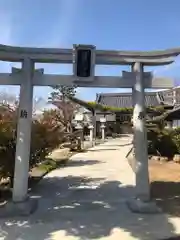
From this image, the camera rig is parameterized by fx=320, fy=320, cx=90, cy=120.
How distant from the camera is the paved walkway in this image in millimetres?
6008

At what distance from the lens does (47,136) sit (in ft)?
37.5

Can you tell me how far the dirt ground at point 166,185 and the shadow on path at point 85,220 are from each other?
0.75 m

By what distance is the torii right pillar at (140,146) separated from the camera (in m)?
7.71

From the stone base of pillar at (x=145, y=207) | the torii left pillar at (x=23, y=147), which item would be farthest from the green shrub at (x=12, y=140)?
the stone base of pillar at (x=145, y=207)

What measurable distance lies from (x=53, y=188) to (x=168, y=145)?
9.98 m

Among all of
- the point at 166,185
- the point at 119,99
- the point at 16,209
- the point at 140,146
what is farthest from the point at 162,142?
the point at 119,99

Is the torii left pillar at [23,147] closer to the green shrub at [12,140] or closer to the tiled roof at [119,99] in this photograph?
the green shrub at [12,140]

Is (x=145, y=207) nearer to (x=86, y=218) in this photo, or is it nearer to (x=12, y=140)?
(x=86, y=218)

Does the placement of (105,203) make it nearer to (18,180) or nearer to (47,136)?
(18,180)

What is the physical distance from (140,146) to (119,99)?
47.6 m

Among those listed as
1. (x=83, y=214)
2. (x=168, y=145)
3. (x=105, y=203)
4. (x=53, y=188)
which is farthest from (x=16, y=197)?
(x=168, y=145)

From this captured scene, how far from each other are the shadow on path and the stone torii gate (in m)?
0.54

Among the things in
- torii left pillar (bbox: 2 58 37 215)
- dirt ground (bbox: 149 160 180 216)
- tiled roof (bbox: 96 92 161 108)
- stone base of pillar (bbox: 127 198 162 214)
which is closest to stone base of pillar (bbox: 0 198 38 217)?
torii left pillar (bbox: 2 58 37 215)

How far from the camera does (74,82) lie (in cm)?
778
